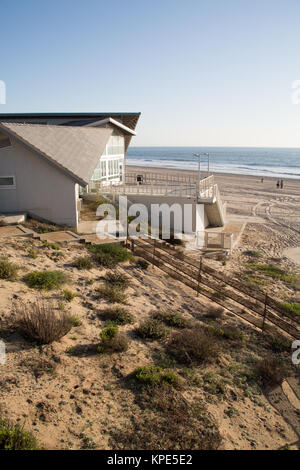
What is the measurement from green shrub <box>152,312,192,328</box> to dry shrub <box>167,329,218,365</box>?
970mm

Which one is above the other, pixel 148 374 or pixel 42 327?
pixel 42 327

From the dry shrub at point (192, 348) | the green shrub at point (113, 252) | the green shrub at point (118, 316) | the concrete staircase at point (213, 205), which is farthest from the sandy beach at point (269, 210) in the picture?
the green shrub at point (118, 316)

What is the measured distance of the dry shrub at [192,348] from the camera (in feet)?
26.0

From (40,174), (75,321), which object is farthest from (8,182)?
(75,321)

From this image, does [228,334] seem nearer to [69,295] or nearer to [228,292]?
[228,292]

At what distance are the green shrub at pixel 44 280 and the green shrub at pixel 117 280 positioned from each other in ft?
5.17

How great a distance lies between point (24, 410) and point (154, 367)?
271cm

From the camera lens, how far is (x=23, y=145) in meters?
16.3

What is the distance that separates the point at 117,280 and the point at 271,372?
5.91m

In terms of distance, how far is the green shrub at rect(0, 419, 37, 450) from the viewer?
5.03 meters

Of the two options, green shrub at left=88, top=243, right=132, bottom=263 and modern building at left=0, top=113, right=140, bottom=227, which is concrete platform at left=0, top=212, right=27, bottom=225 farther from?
green shrub at left=88, top=243, right=132, bottom=263

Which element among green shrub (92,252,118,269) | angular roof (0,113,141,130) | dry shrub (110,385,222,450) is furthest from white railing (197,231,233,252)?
angular roof (0,113,141,130)

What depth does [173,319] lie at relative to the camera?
966cm

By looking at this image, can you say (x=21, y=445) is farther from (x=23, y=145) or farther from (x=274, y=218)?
(x=274, y=218)
